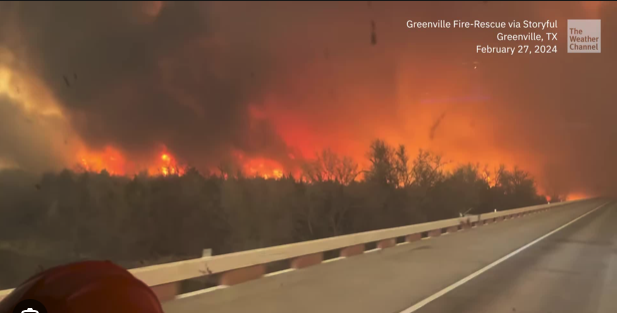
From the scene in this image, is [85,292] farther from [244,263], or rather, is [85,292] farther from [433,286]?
[433,286]

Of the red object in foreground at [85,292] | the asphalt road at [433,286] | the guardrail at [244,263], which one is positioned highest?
the red object in foreground at [85,292]

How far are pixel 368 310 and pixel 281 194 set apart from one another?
139ft

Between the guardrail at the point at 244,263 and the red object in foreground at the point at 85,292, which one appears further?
the guardrail at the point at 244,263

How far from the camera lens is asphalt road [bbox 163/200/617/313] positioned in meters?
7.77

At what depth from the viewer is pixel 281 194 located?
4969 cm

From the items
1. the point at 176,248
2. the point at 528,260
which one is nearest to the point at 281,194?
the point at 176,248

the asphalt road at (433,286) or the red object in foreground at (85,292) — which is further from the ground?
the red object in foreground at (85,292)

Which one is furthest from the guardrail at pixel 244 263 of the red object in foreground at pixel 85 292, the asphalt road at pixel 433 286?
the red object in foreground at pixel 85 292

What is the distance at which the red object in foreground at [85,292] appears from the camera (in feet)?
7.22

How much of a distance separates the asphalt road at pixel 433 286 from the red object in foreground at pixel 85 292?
515 cm

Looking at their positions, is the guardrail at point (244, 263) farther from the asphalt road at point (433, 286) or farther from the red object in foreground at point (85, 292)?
the red object in foreground at point (85, 292)

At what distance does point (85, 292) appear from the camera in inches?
87.5

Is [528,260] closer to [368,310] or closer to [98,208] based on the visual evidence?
[368,310]

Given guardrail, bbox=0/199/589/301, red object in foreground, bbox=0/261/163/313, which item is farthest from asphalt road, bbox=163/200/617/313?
red object in foreground, bbox=0/261/163/313
